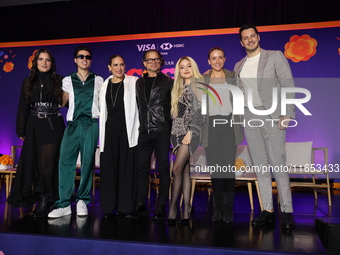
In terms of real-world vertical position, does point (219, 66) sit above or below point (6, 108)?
below

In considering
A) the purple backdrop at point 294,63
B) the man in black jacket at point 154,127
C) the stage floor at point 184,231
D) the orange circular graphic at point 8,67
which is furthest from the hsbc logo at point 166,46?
the stage floor at point 184,231

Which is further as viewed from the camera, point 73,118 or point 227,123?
point 73,118

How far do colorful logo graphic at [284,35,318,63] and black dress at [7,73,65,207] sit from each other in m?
4.92

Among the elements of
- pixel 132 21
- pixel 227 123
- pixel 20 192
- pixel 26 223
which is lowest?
pixel 26 223

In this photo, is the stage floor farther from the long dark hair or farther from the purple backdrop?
the purple backdrop

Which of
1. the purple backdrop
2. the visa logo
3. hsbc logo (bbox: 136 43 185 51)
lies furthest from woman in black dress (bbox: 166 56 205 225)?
the visa logo

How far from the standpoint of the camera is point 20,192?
3.32m

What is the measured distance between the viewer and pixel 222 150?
9.90 feet

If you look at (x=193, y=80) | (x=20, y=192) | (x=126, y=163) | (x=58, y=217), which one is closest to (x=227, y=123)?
(x=193, y=80)

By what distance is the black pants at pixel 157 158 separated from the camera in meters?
3.19

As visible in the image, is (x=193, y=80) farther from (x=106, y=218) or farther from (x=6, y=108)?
(x=6, y=108)

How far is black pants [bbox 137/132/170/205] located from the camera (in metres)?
3.19

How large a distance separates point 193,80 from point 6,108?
253 inches

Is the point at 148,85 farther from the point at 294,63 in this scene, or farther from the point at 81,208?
the point at 294,63
